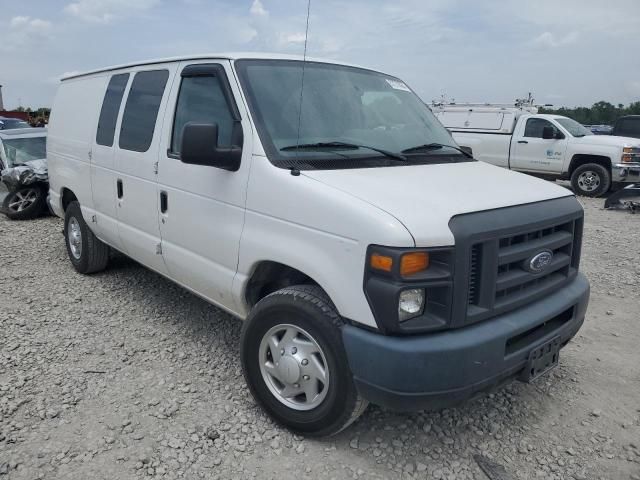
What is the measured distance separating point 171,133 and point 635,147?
460 inches

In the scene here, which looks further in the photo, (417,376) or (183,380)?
(183,380)

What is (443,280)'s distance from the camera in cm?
242

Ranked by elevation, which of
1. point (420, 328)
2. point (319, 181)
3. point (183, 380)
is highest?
point (319, 181)

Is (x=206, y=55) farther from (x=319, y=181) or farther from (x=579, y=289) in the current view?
(x=579, y=289)

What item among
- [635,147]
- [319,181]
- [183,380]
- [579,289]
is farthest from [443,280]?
[635,147]

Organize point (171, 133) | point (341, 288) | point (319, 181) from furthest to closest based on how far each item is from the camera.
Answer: point (171, 133) < point (319, 181) < point (341, 288)

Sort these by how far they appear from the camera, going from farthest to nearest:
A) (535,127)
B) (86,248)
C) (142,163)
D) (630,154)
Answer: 1. (535,127)
2. (630,154)
3. (86,248)
4. (142,163)

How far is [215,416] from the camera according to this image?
3209 millimetres

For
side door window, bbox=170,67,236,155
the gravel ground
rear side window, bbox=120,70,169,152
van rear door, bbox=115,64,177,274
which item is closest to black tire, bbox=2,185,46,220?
the gravel ground

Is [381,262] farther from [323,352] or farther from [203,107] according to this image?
[203,107]

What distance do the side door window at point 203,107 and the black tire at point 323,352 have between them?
1054 millimetres

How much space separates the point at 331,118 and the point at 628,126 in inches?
593

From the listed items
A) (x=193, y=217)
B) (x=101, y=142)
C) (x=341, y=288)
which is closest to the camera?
(x=341, y=288)

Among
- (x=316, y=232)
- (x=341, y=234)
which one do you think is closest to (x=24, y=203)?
(x=316, y=232)
